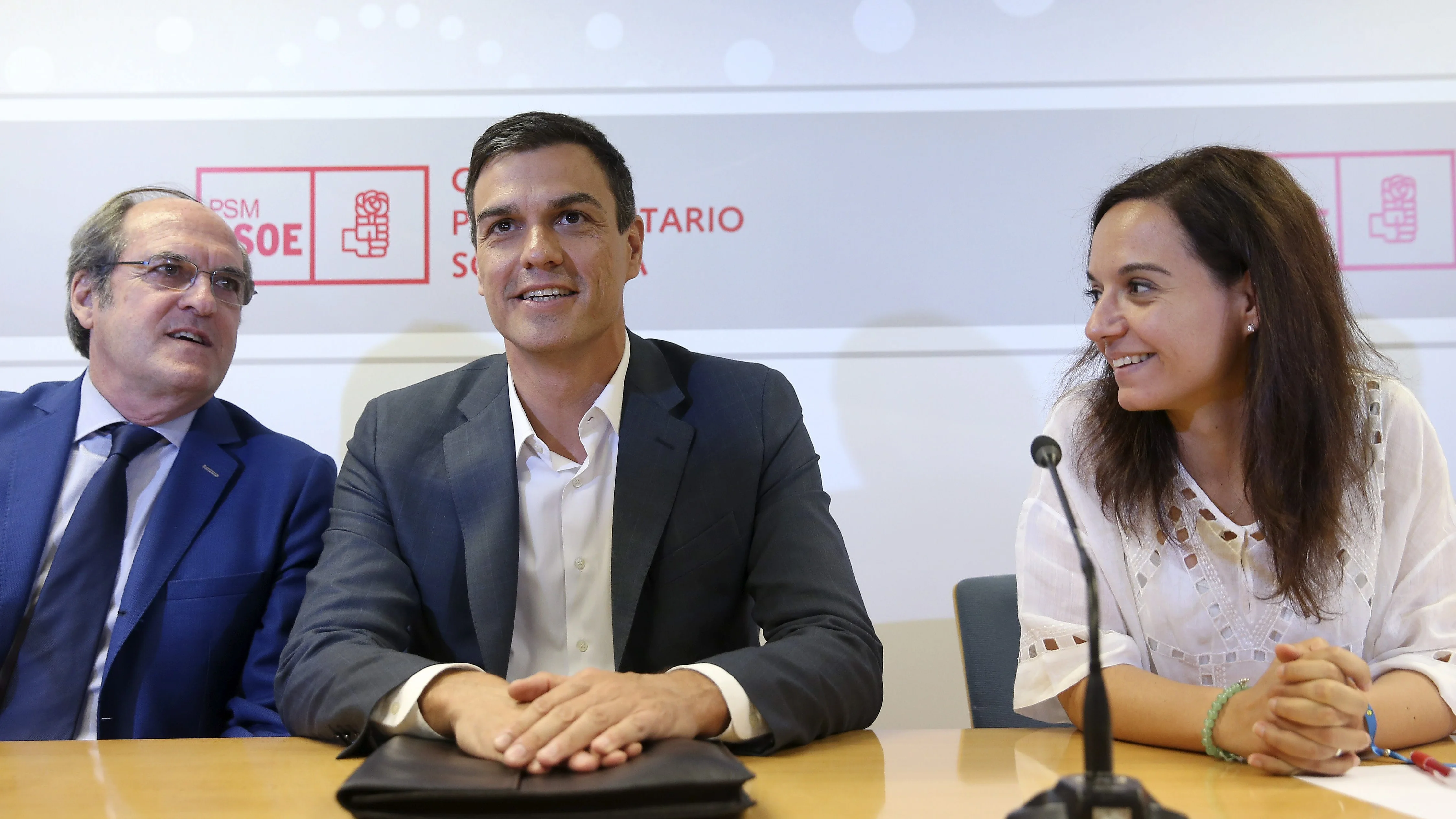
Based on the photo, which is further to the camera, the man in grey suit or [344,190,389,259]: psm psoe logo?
[344,190,389,259]: psm psoe logo

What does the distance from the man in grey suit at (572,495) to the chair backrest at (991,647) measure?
42 cm

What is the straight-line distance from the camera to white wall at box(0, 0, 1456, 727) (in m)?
2.69

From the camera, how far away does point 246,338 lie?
106 inches

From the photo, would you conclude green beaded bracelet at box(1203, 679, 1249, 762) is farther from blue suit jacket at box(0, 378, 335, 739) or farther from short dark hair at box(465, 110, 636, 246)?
blue suit jacket at box(0, 378, 335, 739)

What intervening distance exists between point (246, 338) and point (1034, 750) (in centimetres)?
222

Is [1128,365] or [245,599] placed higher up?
[1128,365]

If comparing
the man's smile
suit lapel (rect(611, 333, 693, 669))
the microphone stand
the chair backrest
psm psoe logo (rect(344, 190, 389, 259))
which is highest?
psm psoe logo (rect(344, 190, 389, 259))

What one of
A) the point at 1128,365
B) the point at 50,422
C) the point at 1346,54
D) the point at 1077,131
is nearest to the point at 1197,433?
the point at 1128,365

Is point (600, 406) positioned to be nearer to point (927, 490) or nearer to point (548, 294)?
point (548, 294)

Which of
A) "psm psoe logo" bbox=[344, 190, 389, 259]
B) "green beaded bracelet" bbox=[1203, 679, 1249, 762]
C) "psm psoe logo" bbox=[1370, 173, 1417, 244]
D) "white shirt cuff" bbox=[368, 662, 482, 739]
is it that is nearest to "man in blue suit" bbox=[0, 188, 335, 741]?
"psm psoe logo" bbox=[344, 190, 389, 259]

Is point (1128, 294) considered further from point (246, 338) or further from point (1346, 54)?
point (246, 338)

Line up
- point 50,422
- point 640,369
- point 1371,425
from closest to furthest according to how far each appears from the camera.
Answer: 1. point 1371,425
2. point 640,369
3. point 50,422

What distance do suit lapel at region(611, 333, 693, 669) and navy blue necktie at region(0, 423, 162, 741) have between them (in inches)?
39.6

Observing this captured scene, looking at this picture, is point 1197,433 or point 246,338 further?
point 246,338
